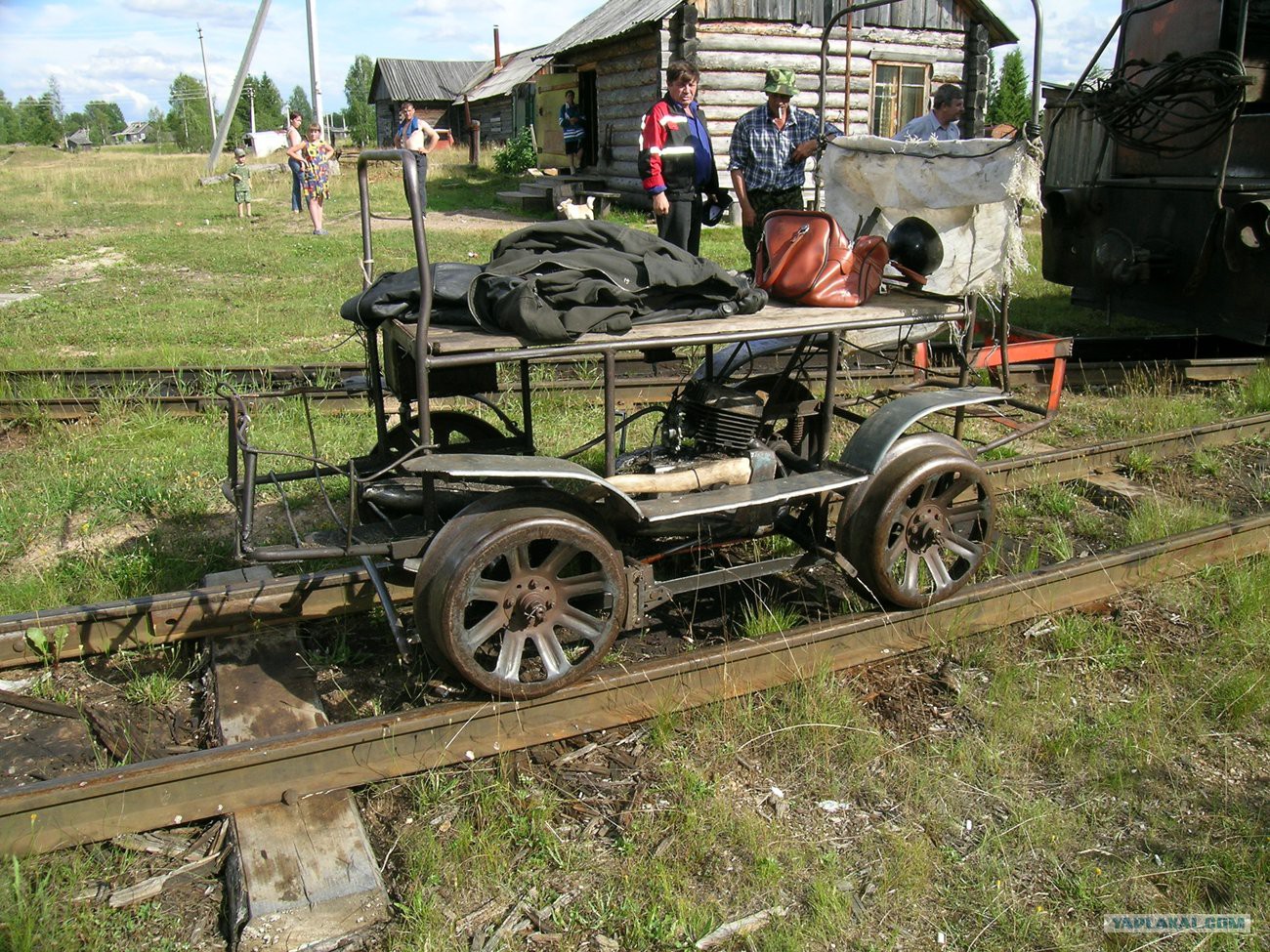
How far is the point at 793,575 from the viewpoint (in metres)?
5.36

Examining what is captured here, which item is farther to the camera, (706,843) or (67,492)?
(67,492)

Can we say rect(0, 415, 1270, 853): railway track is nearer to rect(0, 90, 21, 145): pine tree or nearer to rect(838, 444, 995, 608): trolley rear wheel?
rect(838, 444, 995, 608): trolley rear wheel

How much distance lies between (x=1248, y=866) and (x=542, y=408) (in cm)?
554

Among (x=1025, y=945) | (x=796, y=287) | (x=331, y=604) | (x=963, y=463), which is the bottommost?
(x=1025, y=945)

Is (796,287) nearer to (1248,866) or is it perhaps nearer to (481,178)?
(1248,866)

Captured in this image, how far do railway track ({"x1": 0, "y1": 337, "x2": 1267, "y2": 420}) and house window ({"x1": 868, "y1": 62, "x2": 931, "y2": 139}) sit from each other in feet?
40.9

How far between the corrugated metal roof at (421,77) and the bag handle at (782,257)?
5320cm

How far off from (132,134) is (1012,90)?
142 metres

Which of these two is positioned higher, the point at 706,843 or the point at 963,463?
the point at 963,463

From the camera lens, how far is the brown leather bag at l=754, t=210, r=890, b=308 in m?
4.59

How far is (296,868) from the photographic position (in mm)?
3199

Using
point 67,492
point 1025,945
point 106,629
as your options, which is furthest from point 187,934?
point 67,492

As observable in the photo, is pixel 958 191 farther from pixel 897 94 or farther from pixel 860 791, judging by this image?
pixel 897 94

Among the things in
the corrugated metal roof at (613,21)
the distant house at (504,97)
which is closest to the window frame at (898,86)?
the corrugated metal roof at (613,21)
